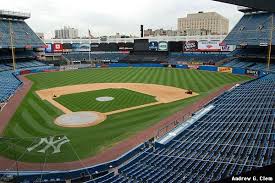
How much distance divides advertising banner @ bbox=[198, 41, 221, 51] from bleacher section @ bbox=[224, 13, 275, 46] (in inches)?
310

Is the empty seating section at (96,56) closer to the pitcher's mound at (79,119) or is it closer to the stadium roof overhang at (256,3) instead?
the pitcher's mound at (79,119)

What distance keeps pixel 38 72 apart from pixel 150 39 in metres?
45.3

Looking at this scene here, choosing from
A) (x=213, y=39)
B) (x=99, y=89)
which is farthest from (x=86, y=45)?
(x=99, y=89)

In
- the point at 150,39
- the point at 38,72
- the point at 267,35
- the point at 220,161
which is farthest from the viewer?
the point at 150,39

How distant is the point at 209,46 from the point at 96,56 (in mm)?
44152

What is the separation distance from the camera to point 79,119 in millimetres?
29297

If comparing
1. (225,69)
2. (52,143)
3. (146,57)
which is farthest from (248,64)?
(52,143)

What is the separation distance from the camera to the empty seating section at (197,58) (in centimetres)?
8169

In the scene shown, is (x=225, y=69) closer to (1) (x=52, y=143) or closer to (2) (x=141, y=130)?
(2) (x=141, y=130)

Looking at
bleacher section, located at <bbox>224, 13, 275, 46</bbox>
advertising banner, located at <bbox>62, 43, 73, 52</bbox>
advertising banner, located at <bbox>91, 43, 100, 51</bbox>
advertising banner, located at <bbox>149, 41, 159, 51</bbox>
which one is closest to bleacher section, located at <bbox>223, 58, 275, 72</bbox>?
bleacher section, located at <bbox>224, 13, 275, 46</bbox>

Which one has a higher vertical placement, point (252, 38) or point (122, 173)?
point (252, 38)

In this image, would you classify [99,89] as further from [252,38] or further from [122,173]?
[252,38]

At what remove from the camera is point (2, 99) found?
36.7m

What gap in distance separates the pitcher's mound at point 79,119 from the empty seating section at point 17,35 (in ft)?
165
